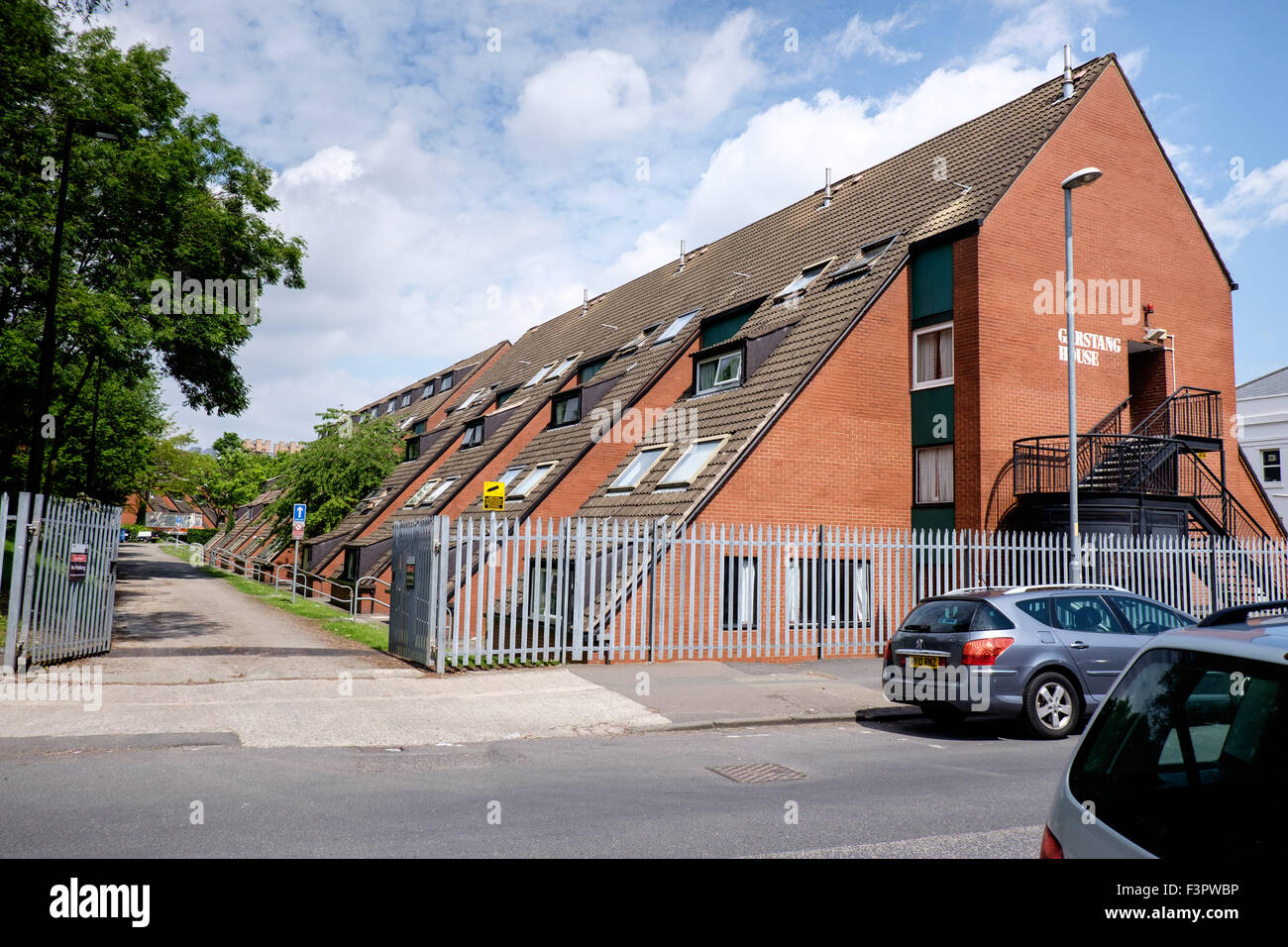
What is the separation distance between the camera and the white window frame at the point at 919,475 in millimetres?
18891

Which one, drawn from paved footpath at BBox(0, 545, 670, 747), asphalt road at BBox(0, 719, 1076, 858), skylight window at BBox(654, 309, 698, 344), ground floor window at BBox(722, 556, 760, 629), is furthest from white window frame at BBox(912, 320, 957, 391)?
asphalt road at BBox(0, 719, 1076, 858)

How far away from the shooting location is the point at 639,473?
2020cm

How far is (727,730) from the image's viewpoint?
10.1m

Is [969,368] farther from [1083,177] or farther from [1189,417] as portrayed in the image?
[1189,417]

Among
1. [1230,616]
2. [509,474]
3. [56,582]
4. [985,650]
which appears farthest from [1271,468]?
[1230,616]

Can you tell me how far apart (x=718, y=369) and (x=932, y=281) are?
17.6ft

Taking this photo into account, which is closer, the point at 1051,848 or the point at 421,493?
the point at 1051,848

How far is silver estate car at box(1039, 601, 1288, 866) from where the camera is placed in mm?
1976

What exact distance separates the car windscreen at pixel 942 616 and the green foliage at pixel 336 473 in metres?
34.0

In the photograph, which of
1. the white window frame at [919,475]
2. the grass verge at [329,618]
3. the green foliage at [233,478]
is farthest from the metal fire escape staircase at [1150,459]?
the green foliage at [233,478]

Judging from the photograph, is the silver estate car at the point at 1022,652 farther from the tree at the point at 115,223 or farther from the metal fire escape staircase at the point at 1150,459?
the tree at the point at 115,223

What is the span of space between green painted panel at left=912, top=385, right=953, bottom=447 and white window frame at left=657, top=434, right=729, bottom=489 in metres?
4.46

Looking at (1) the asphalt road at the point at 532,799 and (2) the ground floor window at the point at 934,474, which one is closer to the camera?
(1) the asphalt road at the point at 532,799
